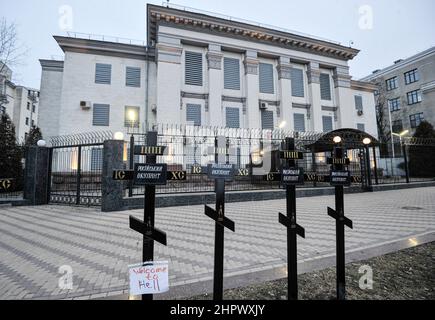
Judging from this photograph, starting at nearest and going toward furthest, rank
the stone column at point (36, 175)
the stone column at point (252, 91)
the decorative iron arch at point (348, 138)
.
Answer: the stone column at point (36, 175) → the decorative iron arch at point (348, 138) → the stone column at point (252, 91)

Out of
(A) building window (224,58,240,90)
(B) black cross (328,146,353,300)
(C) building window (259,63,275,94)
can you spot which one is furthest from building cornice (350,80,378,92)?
(B) black cross (328,146,353,300)

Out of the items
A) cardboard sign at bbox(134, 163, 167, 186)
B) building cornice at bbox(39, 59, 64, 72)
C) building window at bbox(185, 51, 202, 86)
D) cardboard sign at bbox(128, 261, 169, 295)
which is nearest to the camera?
cardboard sign at bbox(128, 261, 169, 295)

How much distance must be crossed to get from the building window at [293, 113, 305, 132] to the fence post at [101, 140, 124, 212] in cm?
2139

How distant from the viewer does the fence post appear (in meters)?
9.63

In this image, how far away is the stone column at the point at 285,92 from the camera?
25469 millimetres

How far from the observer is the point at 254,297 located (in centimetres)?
303

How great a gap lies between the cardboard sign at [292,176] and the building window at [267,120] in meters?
22.3

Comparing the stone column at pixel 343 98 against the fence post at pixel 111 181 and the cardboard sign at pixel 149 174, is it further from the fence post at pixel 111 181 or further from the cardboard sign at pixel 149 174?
the cardboard sign at pixel 149 174

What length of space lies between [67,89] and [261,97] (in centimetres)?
1912

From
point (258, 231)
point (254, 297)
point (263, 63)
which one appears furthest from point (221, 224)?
point (263, 63)

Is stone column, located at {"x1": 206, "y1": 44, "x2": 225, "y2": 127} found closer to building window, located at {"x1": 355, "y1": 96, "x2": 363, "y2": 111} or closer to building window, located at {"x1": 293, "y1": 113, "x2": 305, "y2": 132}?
building window, located at {"x1": 293, "y1": 113, "x2": 305, "y2": 132}

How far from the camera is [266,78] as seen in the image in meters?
26.0

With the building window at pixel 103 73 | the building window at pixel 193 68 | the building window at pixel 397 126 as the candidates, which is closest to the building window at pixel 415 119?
the building window at pixel 397 126

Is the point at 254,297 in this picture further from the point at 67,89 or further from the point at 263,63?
the point at 263,63
